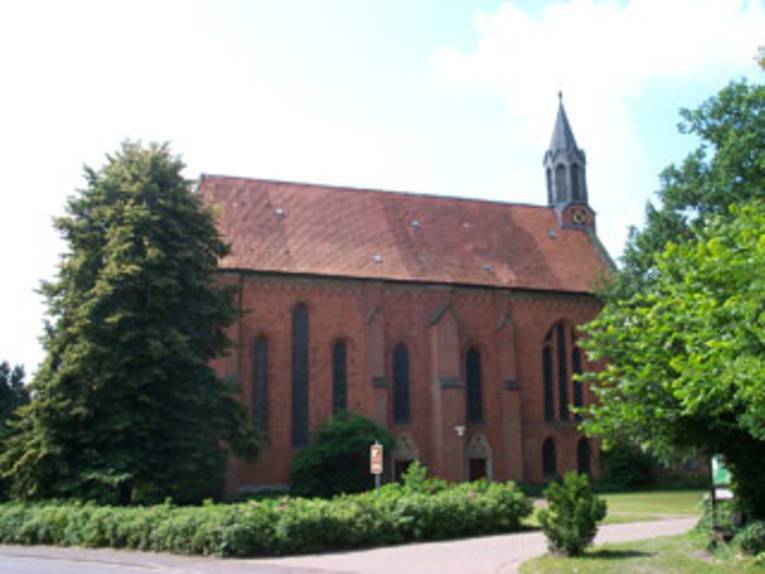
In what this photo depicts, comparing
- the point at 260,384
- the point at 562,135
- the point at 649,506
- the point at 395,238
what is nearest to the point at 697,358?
the point at 649,506

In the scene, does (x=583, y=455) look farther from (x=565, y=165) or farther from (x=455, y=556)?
(x=455, y=556)

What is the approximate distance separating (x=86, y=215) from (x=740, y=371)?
859 inches

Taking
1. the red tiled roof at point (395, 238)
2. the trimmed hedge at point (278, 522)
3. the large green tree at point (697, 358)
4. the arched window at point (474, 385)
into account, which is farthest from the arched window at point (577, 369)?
the large green tree at point (697, 358)

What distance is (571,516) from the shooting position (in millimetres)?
15742

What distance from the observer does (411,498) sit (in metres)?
20.3

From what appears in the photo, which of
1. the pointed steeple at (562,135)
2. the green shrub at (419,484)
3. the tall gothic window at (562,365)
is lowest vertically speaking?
the green shrub at (419,484)

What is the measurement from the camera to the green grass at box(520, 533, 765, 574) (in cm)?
1350

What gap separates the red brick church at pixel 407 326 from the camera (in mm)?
36312

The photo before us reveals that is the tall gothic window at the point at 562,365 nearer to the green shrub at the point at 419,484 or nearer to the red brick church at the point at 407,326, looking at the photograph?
the red brick church at the point at 407,326

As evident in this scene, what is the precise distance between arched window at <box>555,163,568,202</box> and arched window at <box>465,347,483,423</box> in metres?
12.3

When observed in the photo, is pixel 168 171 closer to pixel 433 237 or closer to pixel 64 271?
pixel 64 271

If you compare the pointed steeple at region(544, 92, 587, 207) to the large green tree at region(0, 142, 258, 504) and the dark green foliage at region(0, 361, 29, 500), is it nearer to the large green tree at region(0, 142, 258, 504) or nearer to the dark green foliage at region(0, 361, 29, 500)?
A: the large green tree at region(0, 142, 258, 504)

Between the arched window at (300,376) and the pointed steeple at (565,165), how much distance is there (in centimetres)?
1835

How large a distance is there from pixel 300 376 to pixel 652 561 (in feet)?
78.5
